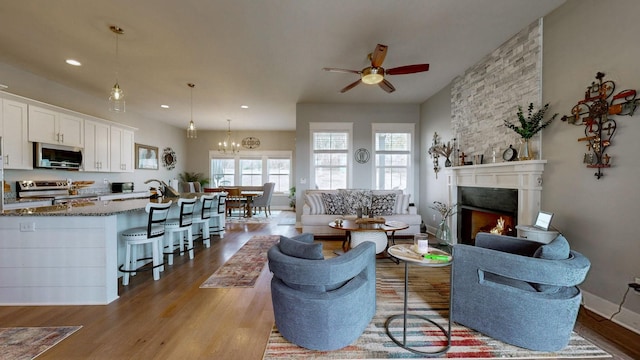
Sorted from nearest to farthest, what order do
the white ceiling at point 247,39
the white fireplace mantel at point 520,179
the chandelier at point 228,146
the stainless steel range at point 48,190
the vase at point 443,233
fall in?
the white ceiling at point 247,39 → the white fireplace mantel at point 520,179 → the vase at point 443,233 → the stainless steel range at point 48,190 → the chandelier at point 228,146

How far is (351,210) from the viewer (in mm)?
5562

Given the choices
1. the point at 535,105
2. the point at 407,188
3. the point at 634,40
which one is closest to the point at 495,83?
the point at 535,105

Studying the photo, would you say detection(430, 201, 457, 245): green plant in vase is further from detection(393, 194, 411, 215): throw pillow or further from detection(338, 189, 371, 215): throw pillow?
detection(338, 189, 371, 215): throw pillow

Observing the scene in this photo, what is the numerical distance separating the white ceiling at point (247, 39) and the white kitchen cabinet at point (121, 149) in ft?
3.56

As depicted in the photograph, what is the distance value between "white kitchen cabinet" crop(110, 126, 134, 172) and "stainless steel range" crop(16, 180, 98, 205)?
44.0 inches

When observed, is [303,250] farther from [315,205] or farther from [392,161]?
[392,161]

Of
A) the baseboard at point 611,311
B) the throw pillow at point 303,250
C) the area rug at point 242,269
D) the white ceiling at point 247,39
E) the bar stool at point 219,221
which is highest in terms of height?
the white ceiling at point 247,39

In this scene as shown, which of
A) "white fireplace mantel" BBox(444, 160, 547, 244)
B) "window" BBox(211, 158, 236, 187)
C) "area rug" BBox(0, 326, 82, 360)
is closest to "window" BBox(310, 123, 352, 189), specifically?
"white fireplace mantel" BBox(444, 160, 547, 244)

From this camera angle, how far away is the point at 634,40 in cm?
214

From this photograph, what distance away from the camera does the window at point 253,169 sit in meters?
9.92

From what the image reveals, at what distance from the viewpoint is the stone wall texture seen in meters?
3.13

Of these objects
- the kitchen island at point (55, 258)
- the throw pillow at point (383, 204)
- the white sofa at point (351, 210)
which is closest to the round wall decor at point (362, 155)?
the white sofa at point (351, 210)

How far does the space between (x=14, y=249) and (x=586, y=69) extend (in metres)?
6.01

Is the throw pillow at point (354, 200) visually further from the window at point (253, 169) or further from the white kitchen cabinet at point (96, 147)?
the white kitchen cabinet at point (96, 147)
